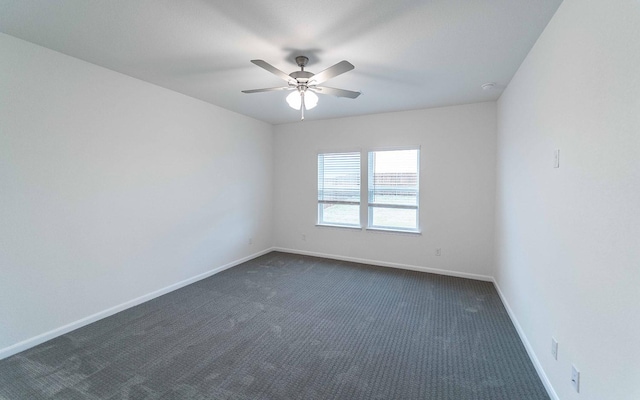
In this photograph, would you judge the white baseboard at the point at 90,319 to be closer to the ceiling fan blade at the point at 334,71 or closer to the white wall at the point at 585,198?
the ceiling fan blade at the point at 334,71

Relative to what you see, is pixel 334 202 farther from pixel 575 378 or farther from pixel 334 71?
pixel 575 378

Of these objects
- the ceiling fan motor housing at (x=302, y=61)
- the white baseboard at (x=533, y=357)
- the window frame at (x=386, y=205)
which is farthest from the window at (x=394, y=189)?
the ceiling fan motor housing at (x=302, y=61)

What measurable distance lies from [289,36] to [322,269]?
3.36 meters

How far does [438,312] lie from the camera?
298cm

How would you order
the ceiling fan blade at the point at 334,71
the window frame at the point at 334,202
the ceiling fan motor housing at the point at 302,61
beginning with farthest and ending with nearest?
the window frame at the point at 334,202 < the ceiling fan motor housing at the point at 302,61 < the ceiling fan blade at the point at 334,71

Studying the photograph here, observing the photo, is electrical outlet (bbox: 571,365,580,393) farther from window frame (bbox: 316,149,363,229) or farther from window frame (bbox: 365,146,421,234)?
window frame (bbox: 316,149,363,229)

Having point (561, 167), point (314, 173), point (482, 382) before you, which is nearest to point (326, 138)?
point (314, 173)

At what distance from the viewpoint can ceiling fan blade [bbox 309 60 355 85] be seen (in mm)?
2045

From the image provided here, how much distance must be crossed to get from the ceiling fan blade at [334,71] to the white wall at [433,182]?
2.41 metres

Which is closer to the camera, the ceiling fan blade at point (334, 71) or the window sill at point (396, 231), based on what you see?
the ceiling fan blade at point (334, 71)

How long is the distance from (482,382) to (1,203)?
4.01 metres

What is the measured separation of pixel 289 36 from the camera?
2.14 m

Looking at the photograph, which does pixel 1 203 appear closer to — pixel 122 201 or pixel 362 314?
pixel 122 201

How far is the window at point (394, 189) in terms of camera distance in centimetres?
441
